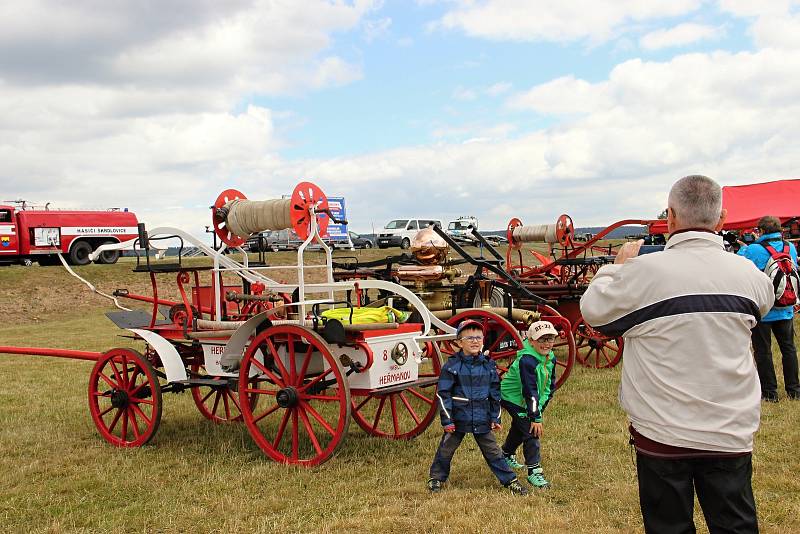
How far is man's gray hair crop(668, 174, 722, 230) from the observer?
2543 mm

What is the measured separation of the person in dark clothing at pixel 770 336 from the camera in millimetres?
7066

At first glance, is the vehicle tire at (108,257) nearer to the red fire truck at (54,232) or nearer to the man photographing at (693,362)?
the red fire truck at (54,232)

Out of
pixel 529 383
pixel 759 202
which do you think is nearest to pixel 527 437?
pixel 529 383

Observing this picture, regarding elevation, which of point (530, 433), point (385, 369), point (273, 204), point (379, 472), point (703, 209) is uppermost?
point (273, 204)

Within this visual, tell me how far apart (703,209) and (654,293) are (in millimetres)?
344

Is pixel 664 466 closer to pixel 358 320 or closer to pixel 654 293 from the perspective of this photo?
pixel 654 293

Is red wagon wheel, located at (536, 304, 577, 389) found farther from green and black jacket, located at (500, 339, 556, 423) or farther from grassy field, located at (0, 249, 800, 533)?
green and black jacket, located at (500, 339, 556, 423)

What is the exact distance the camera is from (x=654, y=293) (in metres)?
2.50

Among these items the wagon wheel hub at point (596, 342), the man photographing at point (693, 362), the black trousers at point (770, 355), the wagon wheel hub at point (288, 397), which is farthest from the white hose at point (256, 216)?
the wagon wheel hub at point (596, 342)

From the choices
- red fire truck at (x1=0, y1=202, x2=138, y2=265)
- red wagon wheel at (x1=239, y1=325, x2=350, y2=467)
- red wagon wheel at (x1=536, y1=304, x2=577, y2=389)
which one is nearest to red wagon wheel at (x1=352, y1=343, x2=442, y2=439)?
red wagon wheel at (x1=239, y1=325, x2=350, y2=467)

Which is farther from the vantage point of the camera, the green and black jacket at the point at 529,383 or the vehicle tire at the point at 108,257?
the vehicle tire at the point at 108,257

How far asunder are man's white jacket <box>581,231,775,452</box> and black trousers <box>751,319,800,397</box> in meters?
5.00

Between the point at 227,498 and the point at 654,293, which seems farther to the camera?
the point at 227,498

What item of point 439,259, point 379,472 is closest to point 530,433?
point 379,472
